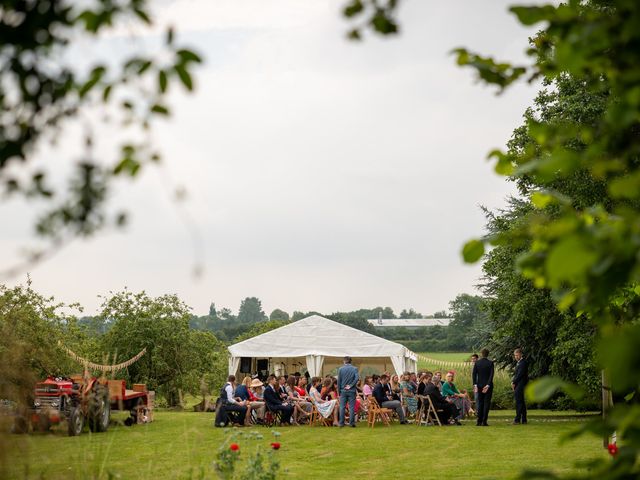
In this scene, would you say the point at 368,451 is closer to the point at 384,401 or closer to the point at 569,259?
the point at 384,401

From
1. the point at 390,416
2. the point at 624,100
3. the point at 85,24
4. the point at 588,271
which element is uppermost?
the point at 85,24

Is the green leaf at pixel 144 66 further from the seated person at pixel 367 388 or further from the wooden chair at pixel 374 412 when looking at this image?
the seated person at pixel 367 388

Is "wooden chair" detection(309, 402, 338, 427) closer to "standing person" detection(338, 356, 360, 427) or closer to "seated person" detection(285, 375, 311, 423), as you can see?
"seated person" detection(285, 375, 311, 423)

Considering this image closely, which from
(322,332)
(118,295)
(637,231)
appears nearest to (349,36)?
(637,231)

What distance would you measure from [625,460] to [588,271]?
467 mm

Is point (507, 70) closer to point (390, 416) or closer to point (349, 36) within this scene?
point (349, 36)

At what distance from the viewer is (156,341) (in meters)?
30.8

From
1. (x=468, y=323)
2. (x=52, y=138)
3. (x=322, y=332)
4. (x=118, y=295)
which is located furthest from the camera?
(x=468, y=323)

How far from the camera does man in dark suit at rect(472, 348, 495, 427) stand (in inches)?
795

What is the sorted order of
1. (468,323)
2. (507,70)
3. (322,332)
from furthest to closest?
(468,323), (322,332), (507,70)

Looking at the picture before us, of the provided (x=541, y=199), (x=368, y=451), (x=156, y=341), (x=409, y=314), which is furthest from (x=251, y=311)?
(x=541, y=199)

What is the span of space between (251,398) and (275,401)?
0.95m

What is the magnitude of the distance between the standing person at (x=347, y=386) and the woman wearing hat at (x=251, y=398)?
6.91 ft

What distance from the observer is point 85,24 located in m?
1.96
